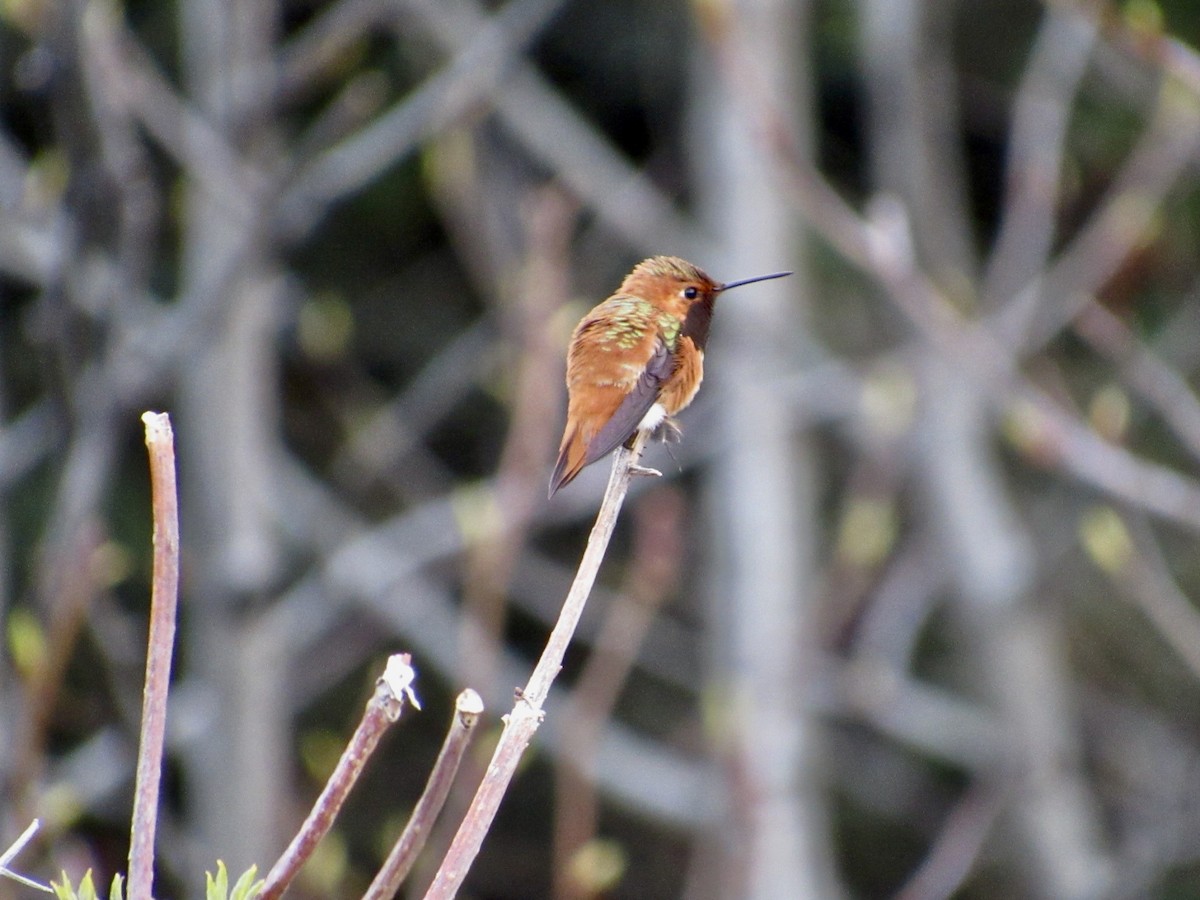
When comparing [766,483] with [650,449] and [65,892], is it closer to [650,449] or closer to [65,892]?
[650,449]

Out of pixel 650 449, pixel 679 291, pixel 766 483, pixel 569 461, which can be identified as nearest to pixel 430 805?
pixel 569 461

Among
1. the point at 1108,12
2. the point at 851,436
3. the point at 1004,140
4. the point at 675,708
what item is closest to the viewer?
the point at 1108,12

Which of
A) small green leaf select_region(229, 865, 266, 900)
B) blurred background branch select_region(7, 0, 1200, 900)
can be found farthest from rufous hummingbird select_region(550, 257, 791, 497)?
small green leaf select_region(229, 865, 266, 900)

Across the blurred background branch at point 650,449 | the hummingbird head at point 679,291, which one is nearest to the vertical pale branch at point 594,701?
Result: the blurred background branch at point 650,449

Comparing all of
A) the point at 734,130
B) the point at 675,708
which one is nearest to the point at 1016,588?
the point at 734,130

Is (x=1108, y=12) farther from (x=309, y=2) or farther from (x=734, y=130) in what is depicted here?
(x=309, y=2)

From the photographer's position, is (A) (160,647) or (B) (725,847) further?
(B) (725,847)

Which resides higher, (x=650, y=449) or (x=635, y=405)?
(x=635, y=405)
